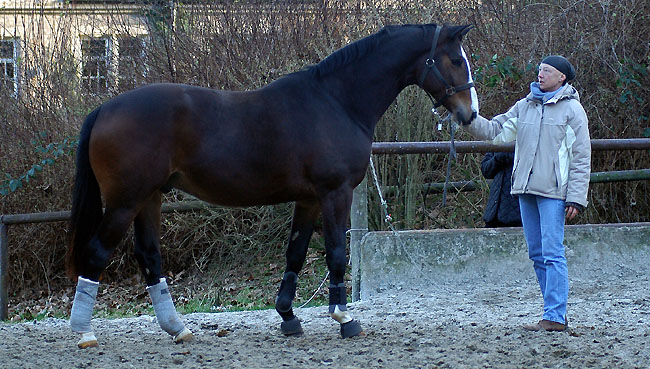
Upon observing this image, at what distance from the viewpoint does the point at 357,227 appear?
21.6 ft

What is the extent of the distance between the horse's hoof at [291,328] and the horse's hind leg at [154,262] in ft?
2.02

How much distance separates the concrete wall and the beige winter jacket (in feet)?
5.77

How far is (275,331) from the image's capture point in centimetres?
523

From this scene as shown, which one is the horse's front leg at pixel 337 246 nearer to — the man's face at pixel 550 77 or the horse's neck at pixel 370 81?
the horse's neck at pixel 370 81

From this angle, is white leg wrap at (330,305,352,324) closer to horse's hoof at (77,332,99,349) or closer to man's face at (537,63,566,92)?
horse's hoof at (77,332,99,349)

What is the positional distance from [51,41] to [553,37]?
7.11m

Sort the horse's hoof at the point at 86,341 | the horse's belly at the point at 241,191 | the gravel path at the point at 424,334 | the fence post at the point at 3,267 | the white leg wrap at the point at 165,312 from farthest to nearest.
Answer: the fence post at the point at 3,267 < the white leg wrap at the point at 165,312 < the horse's belly at the point at 241,191 < the horse's hoof at the point at 86,341 < the gravel path at the point at 424,334

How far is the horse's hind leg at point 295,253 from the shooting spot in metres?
5.07

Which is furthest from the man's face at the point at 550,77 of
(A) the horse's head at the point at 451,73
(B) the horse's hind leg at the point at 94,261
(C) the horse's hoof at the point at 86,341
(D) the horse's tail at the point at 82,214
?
(C) the horse's hoof at the point at 86,341

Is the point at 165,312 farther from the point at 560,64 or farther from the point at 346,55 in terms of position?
the point at 560,64

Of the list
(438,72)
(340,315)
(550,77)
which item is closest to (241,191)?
(340,315)

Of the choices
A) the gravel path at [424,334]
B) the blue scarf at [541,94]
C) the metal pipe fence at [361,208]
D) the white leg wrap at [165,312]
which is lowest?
the gravel path at [424,334]

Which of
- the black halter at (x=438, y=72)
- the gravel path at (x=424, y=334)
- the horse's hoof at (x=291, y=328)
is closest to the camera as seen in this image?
the gravel path at (x=424, y=334)

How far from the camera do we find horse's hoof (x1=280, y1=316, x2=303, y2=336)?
16.5 feet
